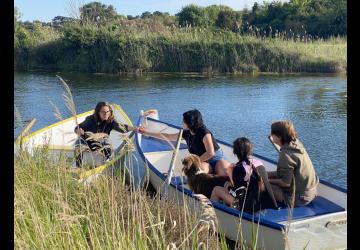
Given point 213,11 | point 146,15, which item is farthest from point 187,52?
point 146,15

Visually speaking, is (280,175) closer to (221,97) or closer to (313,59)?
(221,97)

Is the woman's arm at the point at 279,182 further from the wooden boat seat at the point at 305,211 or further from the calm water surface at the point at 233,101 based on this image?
the calm water surface at the point at 233,101

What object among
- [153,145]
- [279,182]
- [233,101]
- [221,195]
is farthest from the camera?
[233,101]

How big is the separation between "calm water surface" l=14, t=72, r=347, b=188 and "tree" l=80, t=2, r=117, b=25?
220 inches

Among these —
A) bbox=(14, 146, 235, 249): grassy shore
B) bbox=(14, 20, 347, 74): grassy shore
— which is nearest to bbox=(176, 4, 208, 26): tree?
bbox=(14, 20, 347, 74): grassy shore

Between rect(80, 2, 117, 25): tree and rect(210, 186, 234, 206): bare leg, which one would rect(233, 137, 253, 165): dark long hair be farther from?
rect(80, 2, 117, 25): tree

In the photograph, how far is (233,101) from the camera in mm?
14617

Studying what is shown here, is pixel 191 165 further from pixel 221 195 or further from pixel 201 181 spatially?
pixel 221 195

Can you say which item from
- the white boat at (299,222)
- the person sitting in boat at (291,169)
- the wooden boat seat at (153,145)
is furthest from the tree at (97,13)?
the person sitting in boat at (291,169)

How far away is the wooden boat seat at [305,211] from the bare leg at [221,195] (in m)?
0.36

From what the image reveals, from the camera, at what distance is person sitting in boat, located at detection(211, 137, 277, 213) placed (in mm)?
4492

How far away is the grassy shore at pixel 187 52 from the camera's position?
67.3 feet

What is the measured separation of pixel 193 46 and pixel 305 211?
16.9 m

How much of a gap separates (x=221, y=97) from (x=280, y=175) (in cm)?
1068
